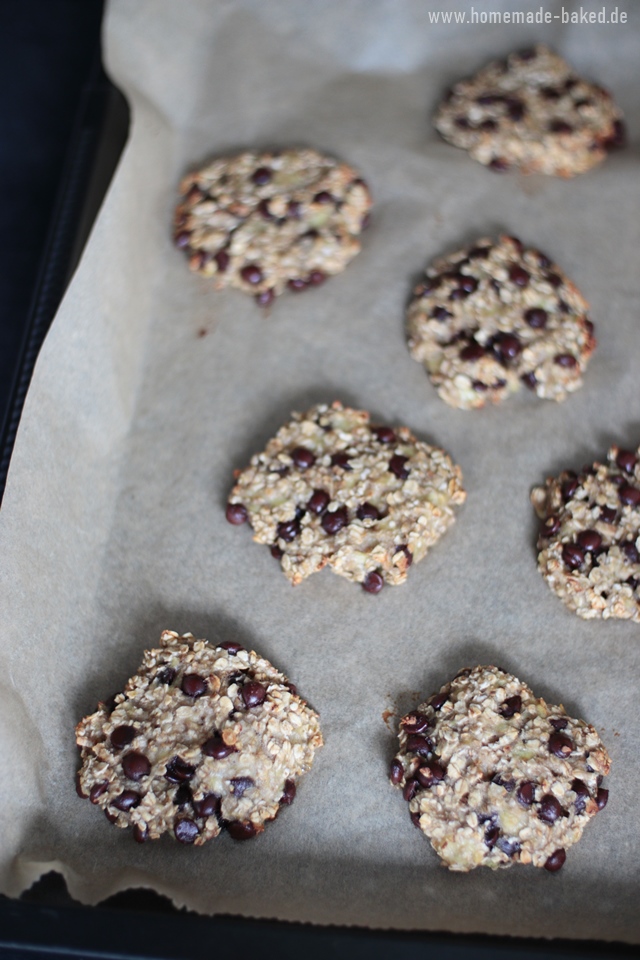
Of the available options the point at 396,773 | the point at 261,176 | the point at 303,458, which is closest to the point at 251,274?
the point at 261,176

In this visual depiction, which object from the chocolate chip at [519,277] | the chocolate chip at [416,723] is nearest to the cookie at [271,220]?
the chocolate chip at [519,277]

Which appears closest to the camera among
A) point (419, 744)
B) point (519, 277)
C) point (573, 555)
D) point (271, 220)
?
point (419, 744)

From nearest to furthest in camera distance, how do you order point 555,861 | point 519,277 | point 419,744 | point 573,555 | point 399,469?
point 555,861, point 419,744, point 573,555, point 399,469, point 519,277

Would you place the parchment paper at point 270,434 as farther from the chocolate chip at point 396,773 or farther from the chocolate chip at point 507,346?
the chocolate chip at point 507,346

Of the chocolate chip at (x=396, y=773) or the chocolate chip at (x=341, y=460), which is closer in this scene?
the chocolate chip at (x=396, y=773)

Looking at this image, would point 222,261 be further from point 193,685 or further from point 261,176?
point 193,685

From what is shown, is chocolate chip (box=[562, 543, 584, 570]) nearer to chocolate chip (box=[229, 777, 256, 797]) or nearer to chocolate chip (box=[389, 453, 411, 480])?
chocolate chip (box=[389, 453, 411, 480])

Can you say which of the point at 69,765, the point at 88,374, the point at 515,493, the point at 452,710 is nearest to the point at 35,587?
the point at 69,765
